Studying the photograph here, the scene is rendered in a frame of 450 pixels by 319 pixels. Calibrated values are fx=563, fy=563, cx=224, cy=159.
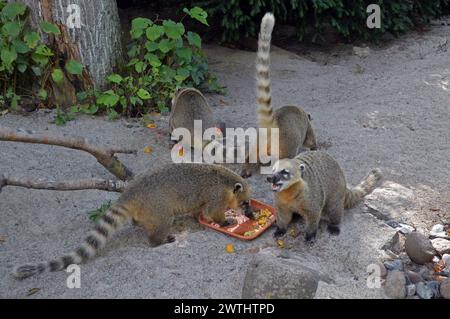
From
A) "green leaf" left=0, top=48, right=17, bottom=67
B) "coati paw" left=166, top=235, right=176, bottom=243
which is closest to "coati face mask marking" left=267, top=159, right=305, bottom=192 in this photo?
"coati paw" left=166, top=235, right=176, bottom=243

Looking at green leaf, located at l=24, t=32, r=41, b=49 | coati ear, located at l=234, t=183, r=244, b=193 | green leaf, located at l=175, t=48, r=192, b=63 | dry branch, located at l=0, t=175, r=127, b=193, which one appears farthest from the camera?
green leaf, located at l=175, t=48, r=192, b=63

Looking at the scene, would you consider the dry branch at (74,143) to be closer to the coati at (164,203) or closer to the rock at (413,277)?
the coati at (164,203)

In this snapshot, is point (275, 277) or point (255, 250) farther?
point (255, 250)

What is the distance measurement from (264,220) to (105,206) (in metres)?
1.40

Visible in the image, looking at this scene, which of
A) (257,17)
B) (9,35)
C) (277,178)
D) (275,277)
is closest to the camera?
(275,277)

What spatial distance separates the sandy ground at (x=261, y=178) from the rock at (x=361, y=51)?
0.60 feet

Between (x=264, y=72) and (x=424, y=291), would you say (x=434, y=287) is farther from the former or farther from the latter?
(x=264, y=72)

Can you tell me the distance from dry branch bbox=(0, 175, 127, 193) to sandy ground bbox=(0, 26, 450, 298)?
36 centimetres

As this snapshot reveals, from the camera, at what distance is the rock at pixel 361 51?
9633 mm

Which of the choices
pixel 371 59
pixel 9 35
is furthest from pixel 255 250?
pixel 371 59

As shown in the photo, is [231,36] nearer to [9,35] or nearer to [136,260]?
[9,35]

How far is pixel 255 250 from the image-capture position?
4516 millimetres

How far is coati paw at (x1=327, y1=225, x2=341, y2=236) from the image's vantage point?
4.76m

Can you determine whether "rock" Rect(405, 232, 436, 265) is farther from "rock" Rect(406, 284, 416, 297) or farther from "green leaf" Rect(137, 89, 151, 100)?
"green leaf" Rect(137, 89, 151, 100)
